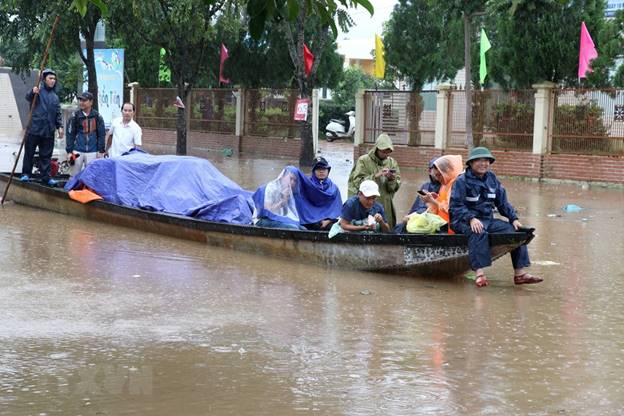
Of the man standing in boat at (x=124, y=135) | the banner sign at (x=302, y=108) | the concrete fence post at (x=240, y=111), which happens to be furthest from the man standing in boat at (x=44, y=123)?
the concrete fence post at (x=240, y=111)

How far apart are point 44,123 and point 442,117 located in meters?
13.9

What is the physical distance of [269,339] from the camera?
7035mm

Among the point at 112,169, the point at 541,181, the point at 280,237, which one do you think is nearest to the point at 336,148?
the point at 541,181

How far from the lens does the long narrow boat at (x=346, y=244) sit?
9.02 m

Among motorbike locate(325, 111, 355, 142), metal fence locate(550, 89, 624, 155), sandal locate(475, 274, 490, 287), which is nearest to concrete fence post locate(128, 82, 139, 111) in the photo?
motorbike locate(325, 111, 355, 142)

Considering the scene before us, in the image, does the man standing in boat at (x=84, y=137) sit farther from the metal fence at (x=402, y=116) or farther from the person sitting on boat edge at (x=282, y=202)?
the metal fence at (x=402, y=116)

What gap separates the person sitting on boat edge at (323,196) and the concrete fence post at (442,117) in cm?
1543

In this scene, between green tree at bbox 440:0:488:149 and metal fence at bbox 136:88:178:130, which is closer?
green tree at bbox 440:0:488:149

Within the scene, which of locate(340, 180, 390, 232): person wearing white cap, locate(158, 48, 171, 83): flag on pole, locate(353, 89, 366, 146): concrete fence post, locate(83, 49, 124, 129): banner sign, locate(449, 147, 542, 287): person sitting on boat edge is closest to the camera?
locate(449, 147, 542, 287): person sitting on boat edge

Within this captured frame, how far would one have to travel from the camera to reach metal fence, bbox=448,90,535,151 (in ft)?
77.7

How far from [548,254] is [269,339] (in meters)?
5.59

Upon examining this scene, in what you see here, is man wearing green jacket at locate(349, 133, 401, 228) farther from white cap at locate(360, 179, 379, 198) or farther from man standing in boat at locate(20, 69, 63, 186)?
man standing in boat at locate(20, 69, 63, 186)

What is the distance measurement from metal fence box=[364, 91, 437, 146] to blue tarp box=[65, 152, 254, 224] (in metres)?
14.5

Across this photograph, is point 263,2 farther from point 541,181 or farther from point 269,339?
point 541,181
